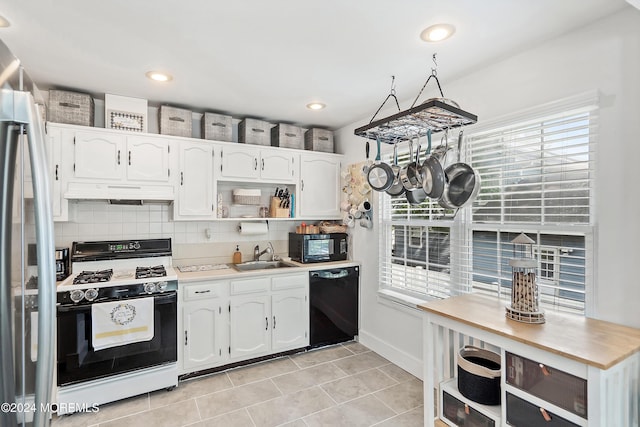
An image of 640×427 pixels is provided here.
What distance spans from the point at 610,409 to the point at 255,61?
8.67ft

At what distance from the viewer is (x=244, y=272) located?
10.2ft

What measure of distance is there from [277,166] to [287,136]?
1.27ft

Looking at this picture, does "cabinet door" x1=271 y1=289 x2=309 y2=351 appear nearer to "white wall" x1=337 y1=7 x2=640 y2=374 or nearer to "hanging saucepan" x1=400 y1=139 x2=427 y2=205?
"hanging saucepan" x1=400 y1=139 x2=427 y2=205

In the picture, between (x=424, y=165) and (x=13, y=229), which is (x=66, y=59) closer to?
(x=13, y=229)

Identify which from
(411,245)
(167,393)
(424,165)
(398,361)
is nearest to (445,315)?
(424,165)

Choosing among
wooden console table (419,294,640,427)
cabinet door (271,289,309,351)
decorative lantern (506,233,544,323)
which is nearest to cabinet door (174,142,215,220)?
cabinet door (271,289,309,351)

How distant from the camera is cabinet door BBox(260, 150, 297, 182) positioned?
136 inches

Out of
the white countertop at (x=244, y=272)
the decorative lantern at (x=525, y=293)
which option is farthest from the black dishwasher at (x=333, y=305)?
the decorative lantern at (x=525, y=293)

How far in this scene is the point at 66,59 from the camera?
7.30 ft

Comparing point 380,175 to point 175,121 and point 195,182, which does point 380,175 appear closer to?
point 195,182

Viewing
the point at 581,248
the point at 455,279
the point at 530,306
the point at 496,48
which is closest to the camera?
the point at 530,306

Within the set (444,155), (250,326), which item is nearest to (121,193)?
(250,326)

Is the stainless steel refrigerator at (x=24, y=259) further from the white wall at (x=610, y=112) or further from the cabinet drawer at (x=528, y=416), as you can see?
the white wall at (x=610, y=112)

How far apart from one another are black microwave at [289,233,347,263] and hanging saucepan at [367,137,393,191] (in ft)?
4.32
